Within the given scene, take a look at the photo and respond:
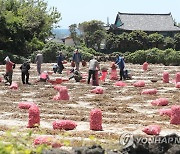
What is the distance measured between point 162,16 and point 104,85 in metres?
46.2

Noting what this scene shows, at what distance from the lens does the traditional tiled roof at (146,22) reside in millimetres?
65188

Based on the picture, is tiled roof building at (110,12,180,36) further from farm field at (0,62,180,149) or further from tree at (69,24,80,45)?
farm field at (0,62,180,149)

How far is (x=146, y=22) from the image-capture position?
6638cm

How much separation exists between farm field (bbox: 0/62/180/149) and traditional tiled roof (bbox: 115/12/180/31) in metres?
40.9

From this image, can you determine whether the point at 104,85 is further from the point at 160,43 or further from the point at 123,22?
the point at 123,22

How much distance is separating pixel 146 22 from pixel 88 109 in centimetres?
5135

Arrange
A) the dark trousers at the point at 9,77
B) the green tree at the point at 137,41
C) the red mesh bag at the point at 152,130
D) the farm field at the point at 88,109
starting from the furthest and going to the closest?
the green tree at the point at 137,41 → the dark trousers at the point at 9,77 → the farm field at the point at 88,109 → the red mesh bag at the point at 152,130

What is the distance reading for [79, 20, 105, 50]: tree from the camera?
209ft

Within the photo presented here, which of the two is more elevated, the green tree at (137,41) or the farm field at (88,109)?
the green tree at (137,41)

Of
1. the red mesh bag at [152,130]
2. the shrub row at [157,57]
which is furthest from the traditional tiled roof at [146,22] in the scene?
the red mesh bag at [152,130]

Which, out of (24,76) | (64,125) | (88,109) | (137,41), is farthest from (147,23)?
(64,125)

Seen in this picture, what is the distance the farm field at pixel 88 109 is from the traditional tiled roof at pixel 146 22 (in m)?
40.9

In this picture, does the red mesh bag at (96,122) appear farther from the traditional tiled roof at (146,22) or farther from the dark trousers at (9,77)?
the traditional tiled roof at (146,22)

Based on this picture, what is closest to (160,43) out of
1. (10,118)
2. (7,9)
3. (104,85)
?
(7,9)
